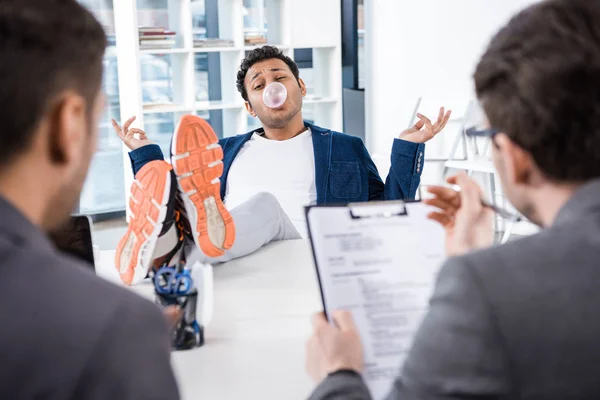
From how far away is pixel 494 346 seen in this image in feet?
2.60

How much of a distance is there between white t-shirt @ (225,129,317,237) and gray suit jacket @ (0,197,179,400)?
212 centimetres

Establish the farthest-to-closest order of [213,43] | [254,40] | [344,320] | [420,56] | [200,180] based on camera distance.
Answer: [420,56], [254,40], [213,43], [200,180], [344,320]

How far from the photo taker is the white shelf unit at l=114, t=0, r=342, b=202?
206 inches

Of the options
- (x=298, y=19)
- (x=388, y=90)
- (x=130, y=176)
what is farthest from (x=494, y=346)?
(x=388, y=90)

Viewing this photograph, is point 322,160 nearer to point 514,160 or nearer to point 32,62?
point 514,160

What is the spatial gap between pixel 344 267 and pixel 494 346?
1.43 feet

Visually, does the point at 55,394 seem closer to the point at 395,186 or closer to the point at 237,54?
the point at 395,186

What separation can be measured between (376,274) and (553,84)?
49 cm

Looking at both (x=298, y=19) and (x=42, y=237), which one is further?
(x=298, y=19)

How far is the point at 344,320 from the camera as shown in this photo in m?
1.17

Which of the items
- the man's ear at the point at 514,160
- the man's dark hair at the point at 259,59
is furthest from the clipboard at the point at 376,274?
the man's dark hair at the point at 259,59

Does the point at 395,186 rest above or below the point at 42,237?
below

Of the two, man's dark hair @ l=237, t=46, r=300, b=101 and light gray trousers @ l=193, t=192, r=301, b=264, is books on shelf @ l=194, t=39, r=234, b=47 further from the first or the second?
light gray trousers @ l=193, t=192, r=301, b=264

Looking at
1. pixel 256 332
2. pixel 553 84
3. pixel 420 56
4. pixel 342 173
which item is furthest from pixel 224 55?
pixel 553 84
